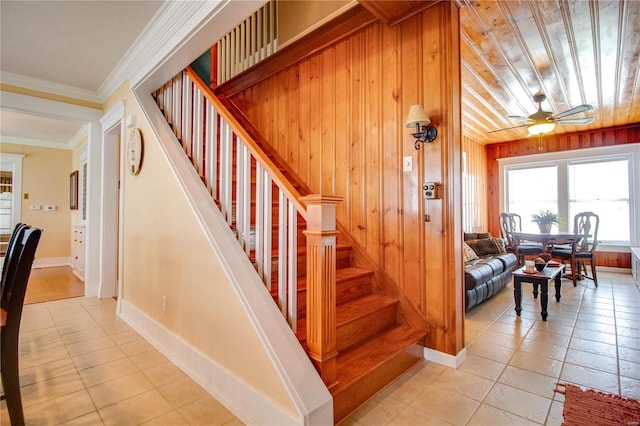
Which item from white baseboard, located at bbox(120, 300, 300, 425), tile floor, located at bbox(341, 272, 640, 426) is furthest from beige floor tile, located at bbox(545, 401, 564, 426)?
white baseboard, located at bbox(120, 300, 300, 425)

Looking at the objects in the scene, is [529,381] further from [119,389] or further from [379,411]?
[119,389]

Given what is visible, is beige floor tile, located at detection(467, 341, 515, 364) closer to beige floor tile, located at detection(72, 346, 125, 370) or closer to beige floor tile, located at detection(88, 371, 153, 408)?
beige floor tile, located at detection(88, 371, 153, 408)

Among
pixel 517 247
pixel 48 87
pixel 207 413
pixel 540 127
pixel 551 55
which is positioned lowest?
pixel 207 413

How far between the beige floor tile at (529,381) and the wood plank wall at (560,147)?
18.6 ft

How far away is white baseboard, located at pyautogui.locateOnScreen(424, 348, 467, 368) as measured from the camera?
219 centimetres

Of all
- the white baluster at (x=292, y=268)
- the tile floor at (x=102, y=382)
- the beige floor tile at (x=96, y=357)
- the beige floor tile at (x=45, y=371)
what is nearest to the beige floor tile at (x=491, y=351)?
the white baluster at (x=292, y=268)

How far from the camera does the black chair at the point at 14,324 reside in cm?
139

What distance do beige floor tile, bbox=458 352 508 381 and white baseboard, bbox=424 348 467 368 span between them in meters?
0.04

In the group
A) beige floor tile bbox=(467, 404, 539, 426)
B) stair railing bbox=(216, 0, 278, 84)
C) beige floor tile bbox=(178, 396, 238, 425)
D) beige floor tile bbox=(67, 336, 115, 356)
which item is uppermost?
stair railing bbox=(216, 0, 278, 84)

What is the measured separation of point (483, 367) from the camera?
7.18ft

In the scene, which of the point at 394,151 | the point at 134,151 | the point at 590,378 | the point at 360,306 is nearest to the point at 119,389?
the point at 360,306

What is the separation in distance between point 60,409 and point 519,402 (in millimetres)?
2621

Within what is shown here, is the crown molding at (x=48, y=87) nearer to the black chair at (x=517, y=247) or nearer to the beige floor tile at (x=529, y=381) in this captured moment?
the beige floor tile at (x=529, y=381)

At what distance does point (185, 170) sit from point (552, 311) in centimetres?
405
